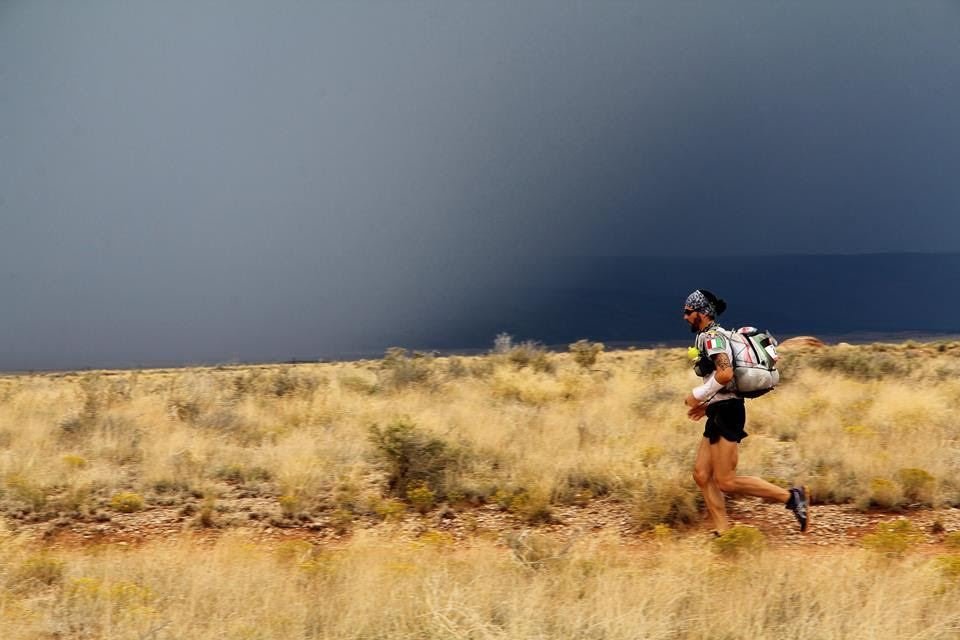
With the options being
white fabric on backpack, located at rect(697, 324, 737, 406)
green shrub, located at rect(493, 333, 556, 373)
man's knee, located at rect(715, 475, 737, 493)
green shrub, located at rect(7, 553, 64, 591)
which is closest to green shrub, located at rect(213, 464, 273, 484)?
green shrub, located at rect(7, 553, 64, 591)

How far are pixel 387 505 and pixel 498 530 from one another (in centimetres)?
119

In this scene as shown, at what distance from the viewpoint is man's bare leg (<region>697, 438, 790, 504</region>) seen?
617 centimetres

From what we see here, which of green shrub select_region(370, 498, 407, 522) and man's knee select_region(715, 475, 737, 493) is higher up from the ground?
man's knee select_region(715, 475, 737, 493)

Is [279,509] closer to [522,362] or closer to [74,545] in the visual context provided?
[74,545]

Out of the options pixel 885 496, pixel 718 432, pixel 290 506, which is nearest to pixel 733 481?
pixel 718 432

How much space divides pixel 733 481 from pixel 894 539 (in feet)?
3.97

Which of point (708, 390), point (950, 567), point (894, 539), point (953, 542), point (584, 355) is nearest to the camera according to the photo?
point (950, 567)

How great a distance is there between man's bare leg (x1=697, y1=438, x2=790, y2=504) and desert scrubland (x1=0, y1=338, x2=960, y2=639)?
442mm

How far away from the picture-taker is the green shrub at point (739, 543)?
5.59m

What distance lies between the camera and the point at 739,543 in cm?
565

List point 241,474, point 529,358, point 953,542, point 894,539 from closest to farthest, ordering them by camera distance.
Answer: point 894,539
point 953,542
point 241,474
point 529,358

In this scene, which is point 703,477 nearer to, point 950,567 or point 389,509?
point 950,567

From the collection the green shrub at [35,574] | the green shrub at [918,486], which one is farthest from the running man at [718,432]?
the green shrub at [35,574]

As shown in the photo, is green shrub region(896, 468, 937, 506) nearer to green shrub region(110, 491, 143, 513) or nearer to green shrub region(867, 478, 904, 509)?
green shrub region(867, 478, 904, 509)
